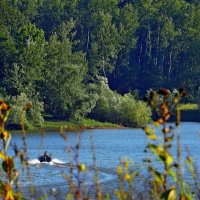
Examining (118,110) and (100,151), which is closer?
(100,151)

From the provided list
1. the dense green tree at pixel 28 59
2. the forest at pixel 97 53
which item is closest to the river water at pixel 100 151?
the forest at pixel 97 53

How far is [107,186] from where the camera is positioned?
33.0 metres

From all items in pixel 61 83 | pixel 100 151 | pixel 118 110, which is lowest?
pixel 100 151

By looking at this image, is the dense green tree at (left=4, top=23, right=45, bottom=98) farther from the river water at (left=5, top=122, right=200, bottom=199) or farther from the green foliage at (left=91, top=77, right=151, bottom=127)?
the river water at (left=5, top=122, right=200, bottom=199)

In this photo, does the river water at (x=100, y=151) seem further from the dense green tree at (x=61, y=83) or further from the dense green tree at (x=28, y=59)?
the dense green tree at (x=28, y=59)

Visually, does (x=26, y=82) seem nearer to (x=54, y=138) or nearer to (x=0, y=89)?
(x=0, y=89)

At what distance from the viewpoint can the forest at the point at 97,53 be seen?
70750 millimetres

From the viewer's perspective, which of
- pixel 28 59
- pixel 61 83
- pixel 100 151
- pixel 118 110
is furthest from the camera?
pixel 28 59

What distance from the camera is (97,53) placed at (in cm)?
9056

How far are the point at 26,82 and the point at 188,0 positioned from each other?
38.4 metres

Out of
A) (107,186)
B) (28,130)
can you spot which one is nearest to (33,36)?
(28,130)

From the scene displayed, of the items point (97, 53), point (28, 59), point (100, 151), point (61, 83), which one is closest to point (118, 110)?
point (61, 83)

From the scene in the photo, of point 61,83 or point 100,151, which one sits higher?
point 61,83

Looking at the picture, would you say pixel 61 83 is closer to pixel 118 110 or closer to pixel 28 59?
pixel 28 59
